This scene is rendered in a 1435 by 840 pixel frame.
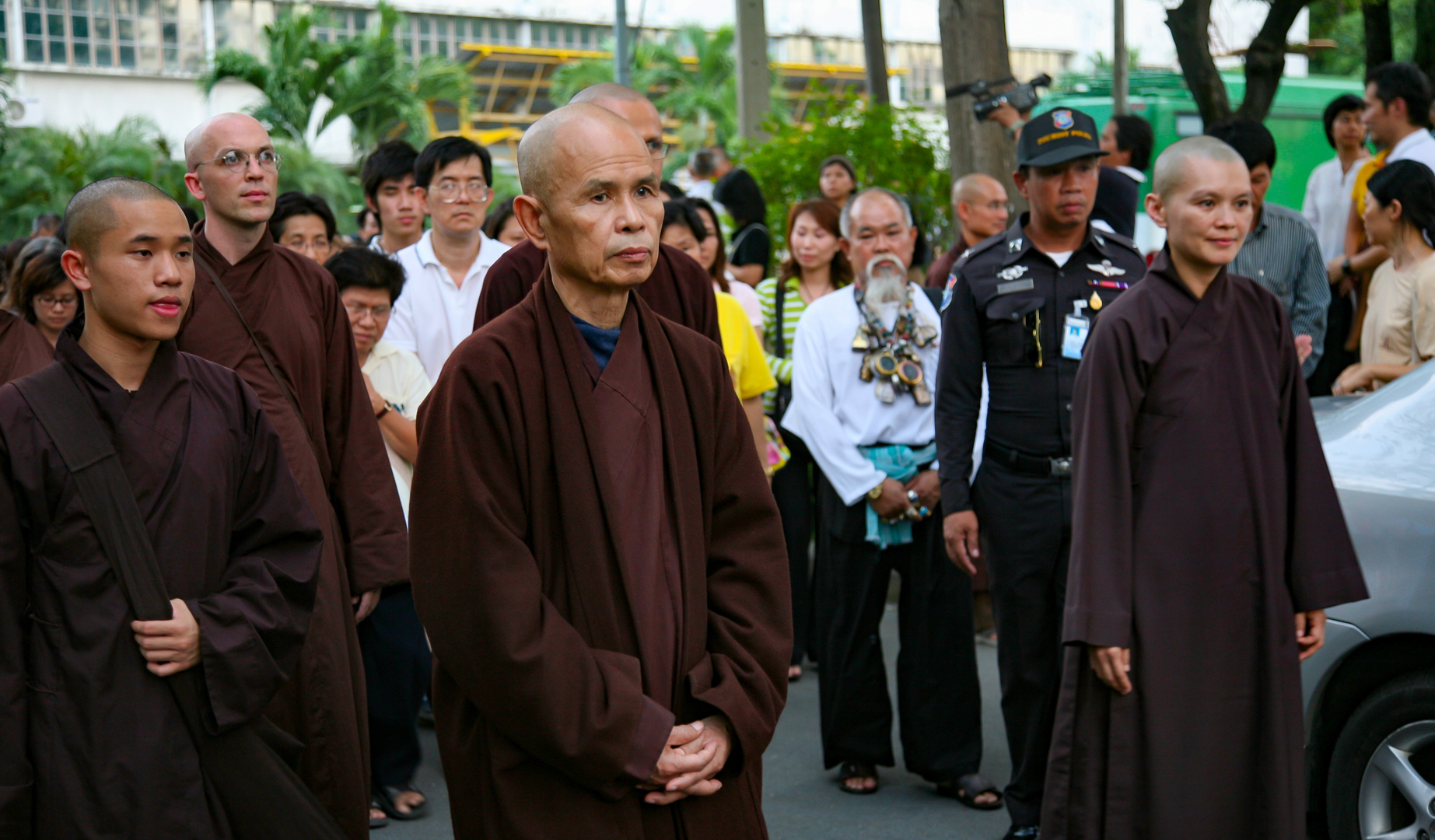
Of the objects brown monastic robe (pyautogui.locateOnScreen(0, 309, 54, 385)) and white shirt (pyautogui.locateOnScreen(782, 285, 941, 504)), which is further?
white shirt (pyautogui.locateOnScreen(782, 285, 941, 504))

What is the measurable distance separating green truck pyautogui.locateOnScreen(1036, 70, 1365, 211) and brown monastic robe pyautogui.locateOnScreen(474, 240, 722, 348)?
47.7ft

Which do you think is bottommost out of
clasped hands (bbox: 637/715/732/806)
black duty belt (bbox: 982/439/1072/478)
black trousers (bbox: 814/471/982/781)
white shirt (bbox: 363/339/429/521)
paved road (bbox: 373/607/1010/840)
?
paved road (bbox: 373/607/1010/840)

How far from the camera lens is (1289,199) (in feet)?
57.2

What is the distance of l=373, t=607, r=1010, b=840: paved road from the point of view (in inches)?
189

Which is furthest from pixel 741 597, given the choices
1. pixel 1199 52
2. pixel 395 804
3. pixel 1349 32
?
pixel 1349 32

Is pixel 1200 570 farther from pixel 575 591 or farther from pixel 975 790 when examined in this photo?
pixel 575 591

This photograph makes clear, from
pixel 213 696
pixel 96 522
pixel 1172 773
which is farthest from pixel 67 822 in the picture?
pixel 1172 773

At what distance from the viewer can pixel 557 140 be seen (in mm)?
2541

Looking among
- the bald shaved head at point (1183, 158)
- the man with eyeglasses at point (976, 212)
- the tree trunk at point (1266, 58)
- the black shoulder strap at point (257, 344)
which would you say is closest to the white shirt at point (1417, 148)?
the man with eyeglasses at point (976, 212)

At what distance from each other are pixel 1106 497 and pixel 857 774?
6.52 feet

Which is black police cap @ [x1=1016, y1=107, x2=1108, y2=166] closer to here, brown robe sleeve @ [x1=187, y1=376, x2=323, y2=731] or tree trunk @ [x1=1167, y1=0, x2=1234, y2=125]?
brown robe sleeve @ [x1=187, y1=376, x2=323, y2=731]

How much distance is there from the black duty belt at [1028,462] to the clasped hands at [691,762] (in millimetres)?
2182

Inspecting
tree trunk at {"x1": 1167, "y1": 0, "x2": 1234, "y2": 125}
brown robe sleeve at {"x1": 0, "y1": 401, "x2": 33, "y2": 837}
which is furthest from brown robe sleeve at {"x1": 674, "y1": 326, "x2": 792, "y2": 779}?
tree trunk at {"x1": 1167, "y1": 0, "x2": 1234, "y2": 125}

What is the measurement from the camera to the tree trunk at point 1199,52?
940 centimetres
